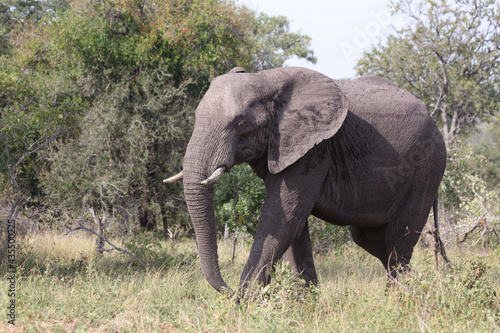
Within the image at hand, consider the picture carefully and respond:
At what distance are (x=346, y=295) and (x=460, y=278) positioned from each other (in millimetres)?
1102

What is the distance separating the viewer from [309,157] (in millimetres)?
4949

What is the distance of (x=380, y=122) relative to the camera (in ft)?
17.5

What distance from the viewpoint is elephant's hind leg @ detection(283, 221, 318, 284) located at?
563cm

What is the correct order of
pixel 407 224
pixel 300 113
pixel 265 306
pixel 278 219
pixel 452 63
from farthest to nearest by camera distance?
pixel 452 63
pixel 407 224
pixel 300 113
pixel 278 219
pixel 265 306

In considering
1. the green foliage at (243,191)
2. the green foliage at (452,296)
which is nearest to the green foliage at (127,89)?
the green foliage at (243,191)

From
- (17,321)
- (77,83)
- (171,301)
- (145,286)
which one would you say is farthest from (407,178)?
(77,83)

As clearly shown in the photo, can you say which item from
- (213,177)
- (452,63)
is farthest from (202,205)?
(452,63)

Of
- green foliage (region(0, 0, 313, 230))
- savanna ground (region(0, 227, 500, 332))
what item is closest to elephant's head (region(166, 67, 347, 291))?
savanna ground (region(0, 227, 500, 332))

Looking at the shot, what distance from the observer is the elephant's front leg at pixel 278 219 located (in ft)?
15.7

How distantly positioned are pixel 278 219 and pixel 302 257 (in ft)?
3.36

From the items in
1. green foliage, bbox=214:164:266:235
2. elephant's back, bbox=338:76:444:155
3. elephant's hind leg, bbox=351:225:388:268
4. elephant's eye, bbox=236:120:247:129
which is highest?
elephant's back, bbox=338:76:444:155

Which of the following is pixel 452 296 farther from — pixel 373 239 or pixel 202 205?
pixel 202 205

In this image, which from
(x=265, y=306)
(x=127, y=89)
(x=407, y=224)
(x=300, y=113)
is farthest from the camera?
(x=127, y=89)

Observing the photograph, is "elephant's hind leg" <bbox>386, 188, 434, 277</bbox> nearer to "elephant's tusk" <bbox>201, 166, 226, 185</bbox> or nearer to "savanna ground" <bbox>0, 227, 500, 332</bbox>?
"savanna ground" <bbox>0, 227, 500, 332</bbox>
